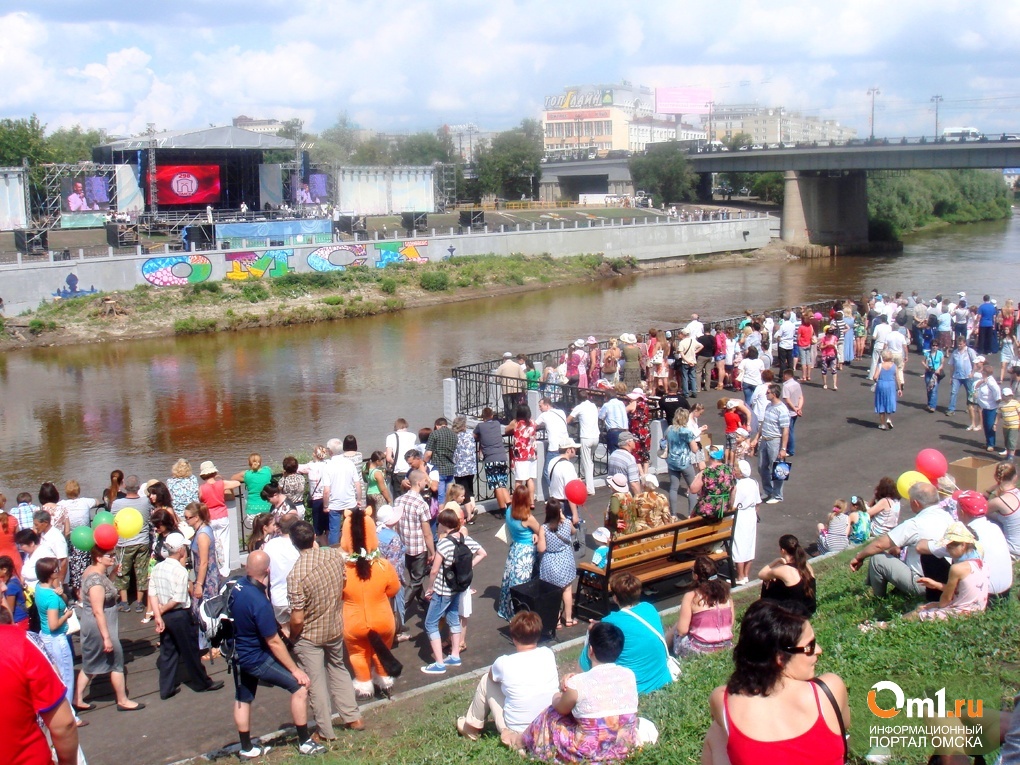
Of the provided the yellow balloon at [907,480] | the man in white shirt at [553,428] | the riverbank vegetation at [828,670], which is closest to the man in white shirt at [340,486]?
the man in white shirt at [553,428]

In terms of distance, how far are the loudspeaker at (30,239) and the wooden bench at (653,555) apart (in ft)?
131

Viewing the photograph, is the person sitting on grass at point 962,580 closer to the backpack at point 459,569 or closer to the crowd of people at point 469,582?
the crowd of people at point 469,582

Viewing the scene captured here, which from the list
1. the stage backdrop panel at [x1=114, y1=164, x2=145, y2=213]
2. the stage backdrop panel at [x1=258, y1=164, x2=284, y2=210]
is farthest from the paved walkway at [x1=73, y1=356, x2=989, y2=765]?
the stage backdrop panel at [x1=258, y1=164, x2=284, y2=210]

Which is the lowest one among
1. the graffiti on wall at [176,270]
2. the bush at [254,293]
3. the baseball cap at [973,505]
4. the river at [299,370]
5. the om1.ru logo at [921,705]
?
the river at [299,370]

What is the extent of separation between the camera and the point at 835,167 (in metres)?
64.8

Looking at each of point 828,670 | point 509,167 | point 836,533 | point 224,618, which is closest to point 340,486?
point 224,618

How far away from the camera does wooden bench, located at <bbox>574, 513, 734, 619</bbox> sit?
8.28m

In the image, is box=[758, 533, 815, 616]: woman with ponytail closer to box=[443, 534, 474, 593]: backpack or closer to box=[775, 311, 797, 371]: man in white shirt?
box=[443, 534, 474, 593]: backpack

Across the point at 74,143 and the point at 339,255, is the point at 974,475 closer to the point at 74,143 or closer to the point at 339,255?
the point at 339,255

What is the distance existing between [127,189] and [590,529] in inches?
1908

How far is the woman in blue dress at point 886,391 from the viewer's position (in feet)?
47.7

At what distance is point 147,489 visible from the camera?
368 inches

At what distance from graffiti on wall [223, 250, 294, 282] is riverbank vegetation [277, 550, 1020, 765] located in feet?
133

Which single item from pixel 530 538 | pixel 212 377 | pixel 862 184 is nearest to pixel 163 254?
pixel 212 377
